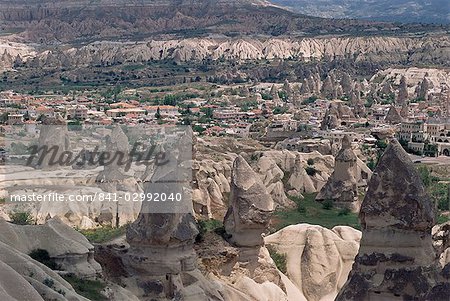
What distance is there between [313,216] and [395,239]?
50.5ft

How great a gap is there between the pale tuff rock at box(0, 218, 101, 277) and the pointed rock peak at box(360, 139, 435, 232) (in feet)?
12.8

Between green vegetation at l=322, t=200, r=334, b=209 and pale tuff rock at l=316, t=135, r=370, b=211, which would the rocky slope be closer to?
pale tuff rock at l=316, t=135, r=370, b=211

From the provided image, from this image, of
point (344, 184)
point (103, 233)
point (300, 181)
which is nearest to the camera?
point (103, 233)

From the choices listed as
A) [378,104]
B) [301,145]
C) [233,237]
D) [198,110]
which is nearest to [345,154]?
[301,145]

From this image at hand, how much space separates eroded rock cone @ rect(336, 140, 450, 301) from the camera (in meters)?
11.0

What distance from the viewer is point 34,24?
13538cm

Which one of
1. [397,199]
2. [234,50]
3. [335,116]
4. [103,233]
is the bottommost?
[234,50]

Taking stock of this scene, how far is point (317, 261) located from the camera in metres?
15.8

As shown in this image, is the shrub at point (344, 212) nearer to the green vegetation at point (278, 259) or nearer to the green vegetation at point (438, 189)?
the green vegetation at point (438, 189)

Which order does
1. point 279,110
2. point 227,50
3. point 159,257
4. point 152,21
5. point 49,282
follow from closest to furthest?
point 49,282 → point 159,257 → point 279,110 → point 227,50 → point 152,21

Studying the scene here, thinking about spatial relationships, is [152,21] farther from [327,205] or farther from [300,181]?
[327,205]

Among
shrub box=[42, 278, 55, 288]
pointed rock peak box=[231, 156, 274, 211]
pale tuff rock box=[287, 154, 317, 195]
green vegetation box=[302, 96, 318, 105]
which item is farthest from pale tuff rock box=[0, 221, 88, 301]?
green vegetation box=[302, 96, 318, 105]

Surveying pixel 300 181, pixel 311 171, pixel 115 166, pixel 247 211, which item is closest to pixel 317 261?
pixel 247 211

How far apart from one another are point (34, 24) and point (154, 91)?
2456 inches
